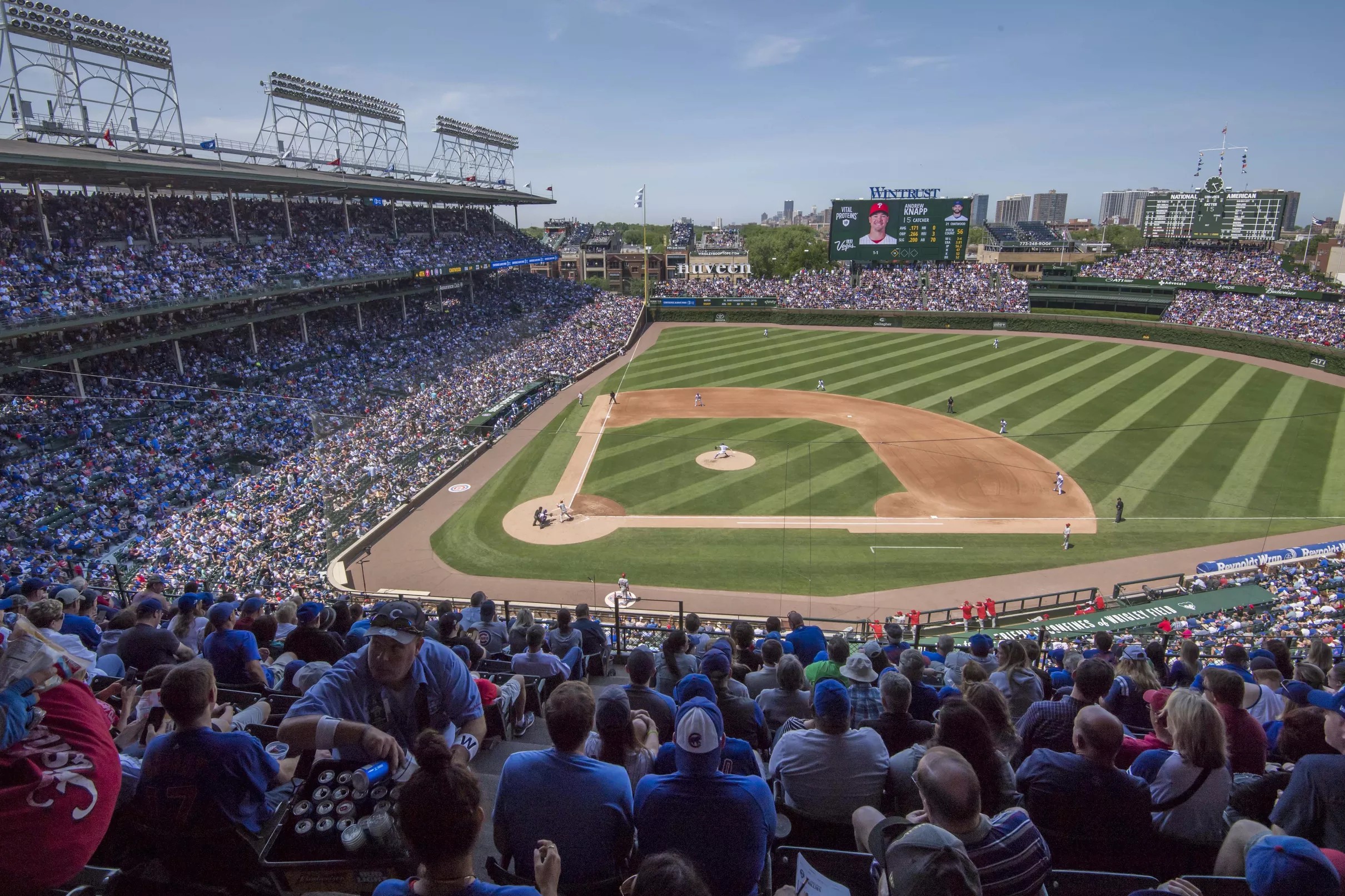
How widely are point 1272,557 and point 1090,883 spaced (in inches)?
889

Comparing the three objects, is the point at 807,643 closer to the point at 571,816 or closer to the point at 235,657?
the point at 571,816

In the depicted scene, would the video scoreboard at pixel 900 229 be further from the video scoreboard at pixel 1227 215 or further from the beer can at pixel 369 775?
the beer can at pixel 369 775

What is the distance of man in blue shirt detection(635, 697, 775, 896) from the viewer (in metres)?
3.39

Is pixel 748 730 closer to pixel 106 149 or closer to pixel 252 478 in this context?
pixel 252 478

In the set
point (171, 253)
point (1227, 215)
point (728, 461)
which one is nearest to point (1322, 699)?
point (728, 461)

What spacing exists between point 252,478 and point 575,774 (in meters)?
24.3

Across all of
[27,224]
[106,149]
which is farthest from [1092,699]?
[106,149]

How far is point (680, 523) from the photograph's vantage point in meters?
24.7

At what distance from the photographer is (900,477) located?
28156mm

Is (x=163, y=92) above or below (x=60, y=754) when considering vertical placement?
above

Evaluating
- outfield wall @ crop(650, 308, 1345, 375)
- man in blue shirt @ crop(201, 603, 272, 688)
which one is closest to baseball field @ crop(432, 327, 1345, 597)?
outfield wall @ crop(650, 308, 1345, 375)

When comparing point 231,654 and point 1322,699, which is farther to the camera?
point 231,654

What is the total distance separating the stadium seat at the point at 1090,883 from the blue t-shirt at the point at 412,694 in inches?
124

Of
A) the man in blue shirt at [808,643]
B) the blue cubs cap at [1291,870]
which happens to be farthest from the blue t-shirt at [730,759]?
the man in blue shirt at [808,643]
